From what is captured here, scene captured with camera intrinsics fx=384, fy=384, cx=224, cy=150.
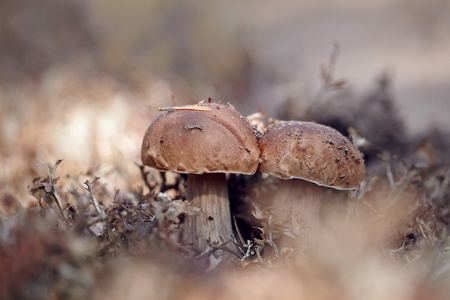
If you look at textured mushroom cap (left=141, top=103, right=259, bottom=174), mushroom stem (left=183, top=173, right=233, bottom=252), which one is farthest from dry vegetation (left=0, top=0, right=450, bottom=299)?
textured mushroom cap (left=141, top=103, right=259, bottom=174)

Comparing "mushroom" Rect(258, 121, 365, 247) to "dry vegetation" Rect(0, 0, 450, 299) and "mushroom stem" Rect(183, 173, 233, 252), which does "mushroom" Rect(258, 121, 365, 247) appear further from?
"mushroom stem" Rect(183, 173, 233, 252)

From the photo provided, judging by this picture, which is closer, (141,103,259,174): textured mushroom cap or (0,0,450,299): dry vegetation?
(0,0,450,299): dry vegetation

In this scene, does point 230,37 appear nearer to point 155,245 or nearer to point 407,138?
point 407,138

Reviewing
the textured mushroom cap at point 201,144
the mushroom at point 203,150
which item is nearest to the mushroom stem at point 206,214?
the mushroom at point 203,150

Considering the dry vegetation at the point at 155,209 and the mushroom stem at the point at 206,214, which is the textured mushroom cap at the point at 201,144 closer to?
the dry vegetation at the point at 155,209

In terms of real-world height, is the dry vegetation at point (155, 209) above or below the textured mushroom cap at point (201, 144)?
below

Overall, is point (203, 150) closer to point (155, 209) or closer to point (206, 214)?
point (155, 209)
